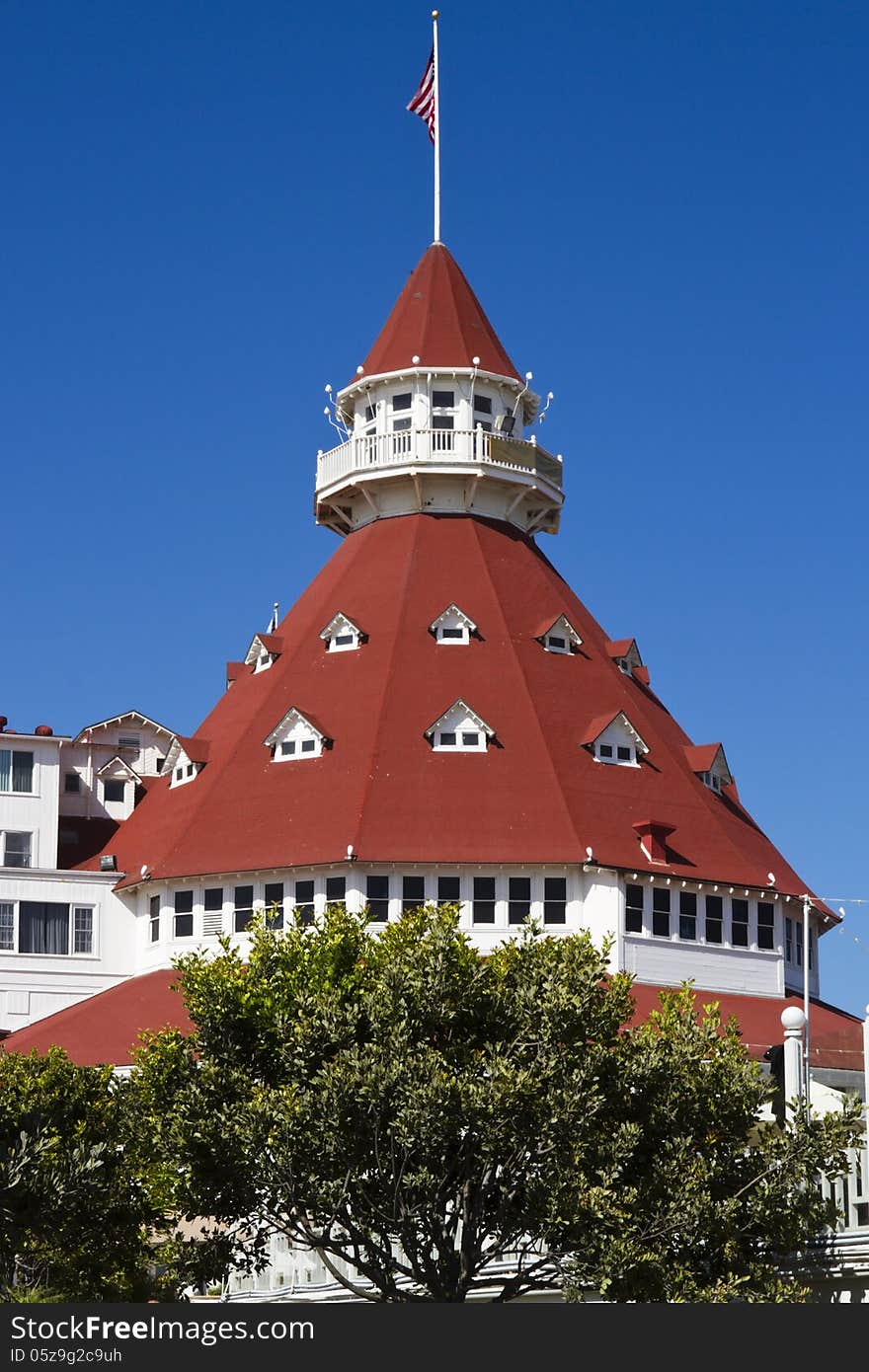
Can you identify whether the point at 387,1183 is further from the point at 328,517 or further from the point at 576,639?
the point at 328,517

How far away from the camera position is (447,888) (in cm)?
8844

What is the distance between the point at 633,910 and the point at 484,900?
5.80 metres

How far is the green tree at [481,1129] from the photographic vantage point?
54750mm

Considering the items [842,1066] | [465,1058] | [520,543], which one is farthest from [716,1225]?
[520,543]

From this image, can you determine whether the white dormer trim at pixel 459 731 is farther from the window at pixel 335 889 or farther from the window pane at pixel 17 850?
the window pane at pixel 17 850

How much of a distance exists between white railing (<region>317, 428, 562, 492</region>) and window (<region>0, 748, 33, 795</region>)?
740 inches

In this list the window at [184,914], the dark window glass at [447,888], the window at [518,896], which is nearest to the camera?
the dark window glass at [447,888]

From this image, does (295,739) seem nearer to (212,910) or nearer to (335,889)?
(212,910)

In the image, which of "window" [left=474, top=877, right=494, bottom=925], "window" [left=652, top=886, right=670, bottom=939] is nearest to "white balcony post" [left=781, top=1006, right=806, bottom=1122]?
"window" [left=474, top=877, right=494, bottom=925]

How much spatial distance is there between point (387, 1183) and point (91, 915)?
43065 mm

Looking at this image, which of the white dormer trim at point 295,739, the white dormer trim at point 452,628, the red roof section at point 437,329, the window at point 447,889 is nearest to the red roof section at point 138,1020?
the window at point 447,889

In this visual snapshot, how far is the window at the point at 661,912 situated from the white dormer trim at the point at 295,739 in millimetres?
14125

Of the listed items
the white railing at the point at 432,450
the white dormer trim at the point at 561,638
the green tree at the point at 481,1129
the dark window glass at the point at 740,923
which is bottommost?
the green tree at the point at 481,1129

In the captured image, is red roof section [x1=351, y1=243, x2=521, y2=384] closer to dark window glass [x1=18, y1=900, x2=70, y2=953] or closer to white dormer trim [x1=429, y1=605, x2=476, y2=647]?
white dormer trim [x1=429, y1=605, x2=476, y2=647]
